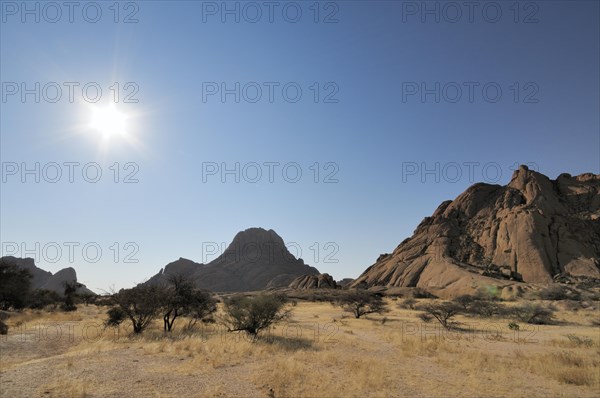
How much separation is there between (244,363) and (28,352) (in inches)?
501

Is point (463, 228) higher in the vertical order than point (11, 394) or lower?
higher

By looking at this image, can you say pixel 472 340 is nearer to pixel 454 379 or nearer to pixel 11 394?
pixel 454 379

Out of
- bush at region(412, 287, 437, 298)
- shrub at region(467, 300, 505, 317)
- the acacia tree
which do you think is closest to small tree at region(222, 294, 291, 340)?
the acacia tree

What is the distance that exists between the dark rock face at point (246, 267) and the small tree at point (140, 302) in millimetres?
119606

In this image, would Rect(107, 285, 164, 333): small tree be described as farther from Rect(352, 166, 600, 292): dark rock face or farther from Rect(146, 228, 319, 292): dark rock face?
Rect(146, 228, 319, 292): dark rock face

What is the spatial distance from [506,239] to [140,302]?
9703 centimetres

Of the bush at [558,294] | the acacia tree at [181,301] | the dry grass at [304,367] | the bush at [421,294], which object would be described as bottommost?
the bush at [421,294]

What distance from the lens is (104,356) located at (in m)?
17.0

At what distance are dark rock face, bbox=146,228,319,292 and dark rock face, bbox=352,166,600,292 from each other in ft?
206

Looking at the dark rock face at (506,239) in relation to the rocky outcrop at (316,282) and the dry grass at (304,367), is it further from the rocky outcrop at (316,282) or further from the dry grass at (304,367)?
the dry grass at (304,367)

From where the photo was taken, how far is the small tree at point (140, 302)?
2745cm

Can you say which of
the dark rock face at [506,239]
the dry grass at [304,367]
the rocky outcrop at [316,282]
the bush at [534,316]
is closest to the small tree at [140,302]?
the dry grass at [304,367]

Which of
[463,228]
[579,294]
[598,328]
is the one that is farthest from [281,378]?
[463,228]

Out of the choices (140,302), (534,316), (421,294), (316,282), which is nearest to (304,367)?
(140,302)
